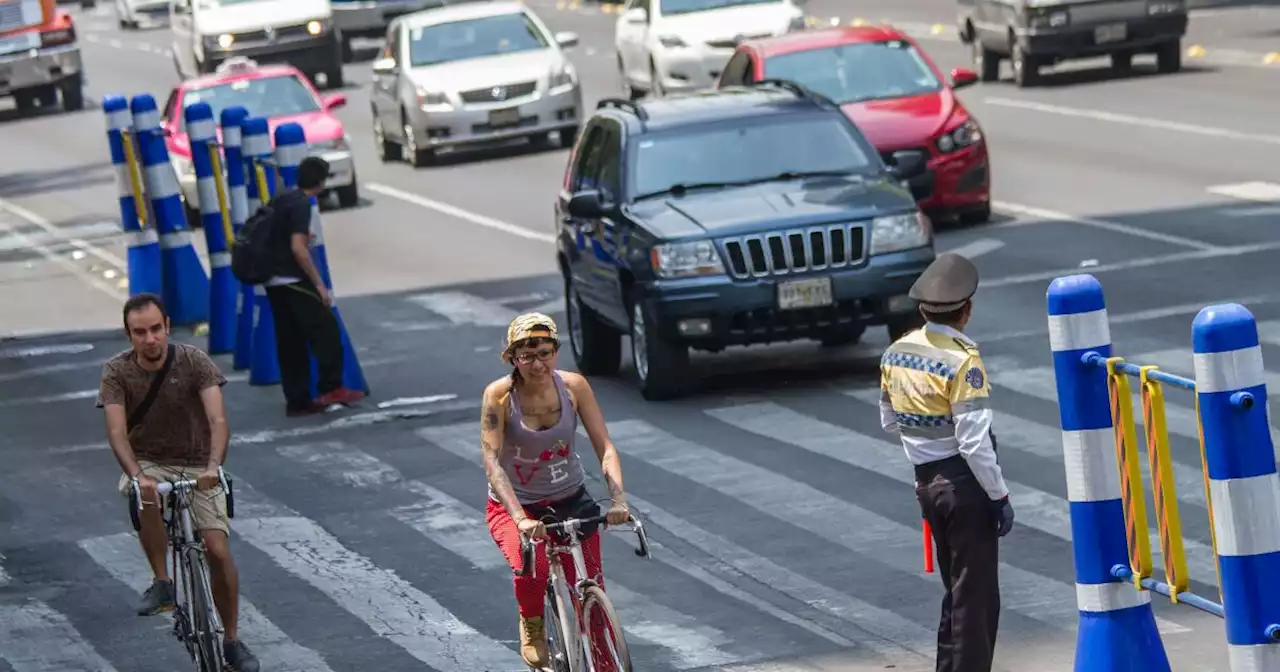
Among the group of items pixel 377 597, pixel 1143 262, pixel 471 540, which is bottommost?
pixel 1143 262

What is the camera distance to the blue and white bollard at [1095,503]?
7.99 meters

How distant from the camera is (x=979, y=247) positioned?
71.1 feet

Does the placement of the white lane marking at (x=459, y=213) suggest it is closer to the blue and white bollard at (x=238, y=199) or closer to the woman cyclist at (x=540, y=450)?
the blue and white bollard at (x=238, y=199)

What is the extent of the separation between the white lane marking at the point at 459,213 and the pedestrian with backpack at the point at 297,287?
25.4 ft

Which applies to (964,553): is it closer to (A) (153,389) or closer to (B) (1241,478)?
(B) (1241,478)

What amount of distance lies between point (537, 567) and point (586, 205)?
770 cm

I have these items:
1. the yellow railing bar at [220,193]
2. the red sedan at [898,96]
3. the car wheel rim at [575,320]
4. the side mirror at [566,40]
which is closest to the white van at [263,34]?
the side mirror at [566,40]

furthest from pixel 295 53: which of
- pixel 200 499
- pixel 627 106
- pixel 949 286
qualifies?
pixel 949 286

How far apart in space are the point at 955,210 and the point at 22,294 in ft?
28.8

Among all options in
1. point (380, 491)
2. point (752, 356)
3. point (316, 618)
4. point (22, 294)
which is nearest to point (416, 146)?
point (22, 294)

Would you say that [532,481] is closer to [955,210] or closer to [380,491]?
[380,491]

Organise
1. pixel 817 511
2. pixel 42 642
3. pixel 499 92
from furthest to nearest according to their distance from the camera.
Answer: pixel 499 92
pixel 817 511
pixel 42 642

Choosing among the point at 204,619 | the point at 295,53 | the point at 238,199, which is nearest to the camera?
the point at 204,619

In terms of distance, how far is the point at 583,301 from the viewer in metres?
17.6
